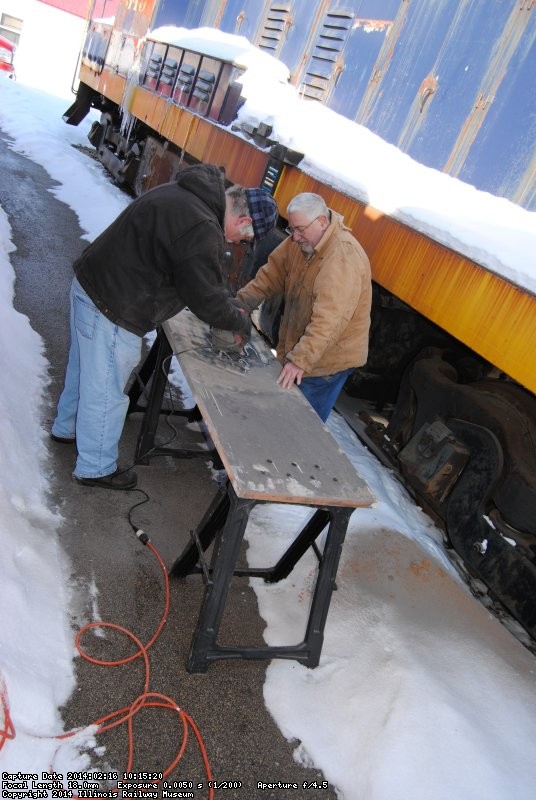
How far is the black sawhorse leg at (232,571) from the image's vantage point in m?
2.36

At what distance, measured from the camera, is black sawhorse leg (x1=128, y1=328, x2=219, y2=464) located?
343 centimetres

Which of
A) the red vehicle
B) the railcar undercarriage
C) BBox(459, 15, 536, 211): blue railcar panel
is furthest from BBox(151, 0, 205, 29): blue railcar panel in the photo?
the red vehicle

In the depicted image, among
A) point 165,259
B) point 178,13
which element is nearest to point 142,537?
point 165,259

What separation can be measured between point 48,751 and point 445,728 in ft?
5.04

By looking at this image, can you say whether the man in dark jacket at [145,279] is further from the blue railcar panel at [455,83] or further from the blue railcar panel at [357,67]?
the blue railcar panel at [357,67]

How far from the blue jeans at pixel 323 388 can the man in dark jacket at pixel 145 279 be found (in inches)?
→ 29.7

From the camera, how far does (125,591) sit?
108 inches

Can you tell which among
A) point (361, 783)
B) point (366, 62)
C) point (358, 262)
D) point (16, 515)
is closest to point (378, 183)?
point (358, 262)

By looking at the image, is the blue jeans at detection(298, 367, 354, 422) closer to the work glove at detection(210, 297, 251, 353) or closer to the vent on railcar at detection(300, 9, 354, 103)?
the work glove at detection(210, 297, 251, 353)

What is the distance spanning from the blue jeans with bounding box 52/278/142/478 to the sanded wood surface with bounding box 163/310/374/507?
282 mm

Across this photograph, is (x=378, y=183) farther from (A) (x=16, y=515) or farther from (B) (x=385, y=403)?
(A) (x=16, y=515)

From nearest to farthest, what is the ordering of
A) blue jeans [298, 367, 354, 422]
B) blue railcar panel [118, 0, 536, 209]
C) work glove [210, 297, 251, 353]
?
work glove [210, 297, 251, 353], blue jeans [298, 367, 354, 422], blue railcar panel [118, 0, 536, 209]

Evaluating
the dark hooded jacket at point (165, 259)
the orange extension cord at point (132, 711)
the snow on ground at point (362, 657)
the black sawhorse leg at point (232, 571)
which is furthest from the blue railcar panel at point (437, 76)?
the orange extension cord at point (132, 711)

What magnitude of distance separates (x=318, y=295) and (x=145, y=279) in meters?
0.93
